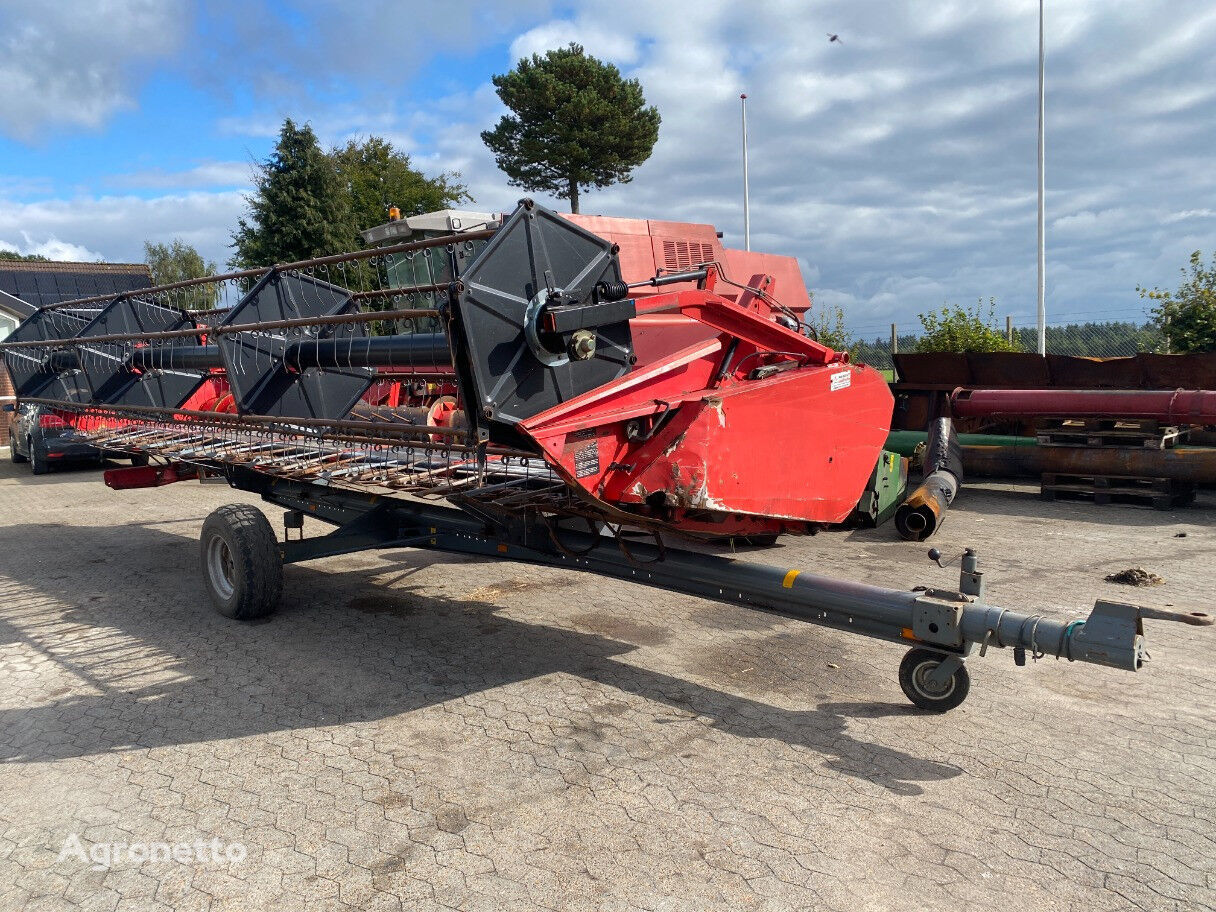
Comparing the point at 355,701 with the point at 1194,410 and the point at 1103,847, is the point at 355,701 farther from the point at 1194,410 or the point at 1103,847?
the point at 1194,410

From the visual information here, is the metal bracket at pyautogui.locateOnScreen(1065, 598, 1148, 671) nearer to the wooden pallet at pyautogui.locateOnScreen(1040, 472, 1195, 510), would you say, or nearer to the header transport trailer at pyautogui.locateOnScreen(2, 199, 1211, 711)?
the header transport trailer at pyautogui.locateOnScreen(2, 199, 1211, 711)

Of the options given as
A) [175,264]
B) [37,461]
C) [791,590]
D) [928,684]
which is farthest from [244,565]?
[175,264]

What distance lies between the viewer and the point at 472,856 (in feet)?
10.2

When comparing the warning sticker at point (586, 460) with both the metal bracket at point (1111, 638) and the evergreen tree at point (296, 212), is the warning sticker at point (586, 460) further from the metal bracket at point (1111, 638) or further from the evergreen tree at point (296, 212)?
the evergreen tree at point (296, 212)

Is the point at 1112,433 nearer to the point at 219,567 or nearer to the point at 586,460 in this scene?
the point at 586,460

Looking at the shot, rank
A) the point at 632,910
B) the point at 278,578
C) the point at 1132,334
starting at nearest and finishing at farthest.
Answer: the point at 632,910, the point at 278,578, the point at 1132,334

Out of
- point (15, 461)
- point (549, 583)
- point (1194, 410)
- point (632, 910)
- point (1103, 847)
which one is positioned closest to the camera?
point (632, 910)

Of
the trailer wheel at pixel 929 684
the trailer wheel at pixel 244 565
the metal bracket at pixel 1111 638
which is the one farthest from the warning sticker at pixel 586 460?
the trailer wheel at pixel 244 565

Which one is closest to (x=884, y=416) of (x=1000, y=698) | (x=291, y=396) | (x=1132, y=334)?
(x=1000, y=698)

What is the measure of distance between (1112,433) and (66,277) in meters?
→ 25.7

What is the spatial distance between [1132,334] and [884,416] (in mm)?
15375

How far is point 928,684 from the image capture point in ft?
13.5

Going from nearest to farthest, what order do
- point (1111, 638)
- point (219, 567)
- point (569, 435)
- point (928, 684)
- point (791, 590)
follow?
point (1111, 638) < point (569, 435) < point (791, 590) < point (928, 684) < point (219, 567)

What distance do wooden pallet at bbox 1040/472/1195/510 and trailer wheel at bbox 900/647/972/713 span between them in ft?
22.8
